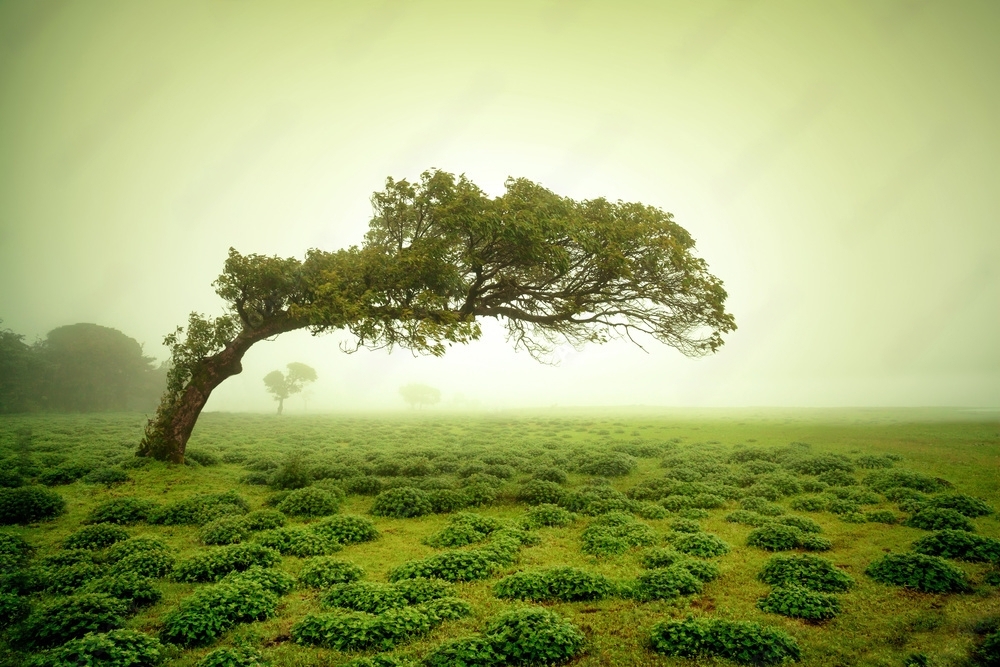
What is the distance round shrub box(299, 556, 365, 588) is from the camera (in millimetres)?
10695

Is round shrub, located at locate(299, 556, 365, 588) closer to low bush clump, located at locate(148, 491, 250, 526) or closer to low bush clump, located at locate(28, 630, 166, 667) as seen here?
low bush clump, located at locate(28, 630, 166, 667)

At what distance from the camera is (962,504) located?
610 inches

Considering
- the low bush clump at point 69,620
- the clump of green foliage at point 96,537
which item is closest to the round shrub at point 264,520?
the clump of green foliage at point 96,537

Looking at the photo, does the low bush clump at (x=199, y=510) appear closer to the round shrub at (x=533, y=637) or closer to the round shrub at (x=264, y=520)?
the round shrub at (x=264, y=520)

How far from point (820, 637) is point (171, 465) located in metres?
26.6

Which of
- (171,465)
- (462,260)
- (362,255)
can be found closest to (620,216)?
(462,260)

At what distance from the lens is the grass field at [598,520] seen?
812 centimetres

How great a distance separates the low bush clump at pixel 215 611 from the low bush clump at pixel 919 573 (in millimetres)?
14279

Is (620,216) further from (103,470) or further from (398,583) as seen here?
(103,470)

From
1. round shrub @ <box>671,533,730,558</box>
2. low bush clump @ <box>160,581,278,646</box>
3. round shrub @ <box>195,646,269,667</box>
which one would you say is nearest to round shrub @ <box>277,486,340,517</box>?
low bush clump @ <box>160,581,278,646</box>

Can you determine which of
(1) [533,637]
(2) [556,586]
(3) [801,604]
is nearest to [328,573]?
(2) [556,586]

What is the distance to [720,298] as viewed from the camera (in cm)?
2050

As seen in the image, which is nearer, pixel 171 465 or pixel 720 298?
pixel 720 298

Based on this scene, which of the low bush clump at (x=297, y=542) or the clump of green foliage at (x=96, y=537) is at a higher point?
the clump of green foliage at (x=96, y=537)
